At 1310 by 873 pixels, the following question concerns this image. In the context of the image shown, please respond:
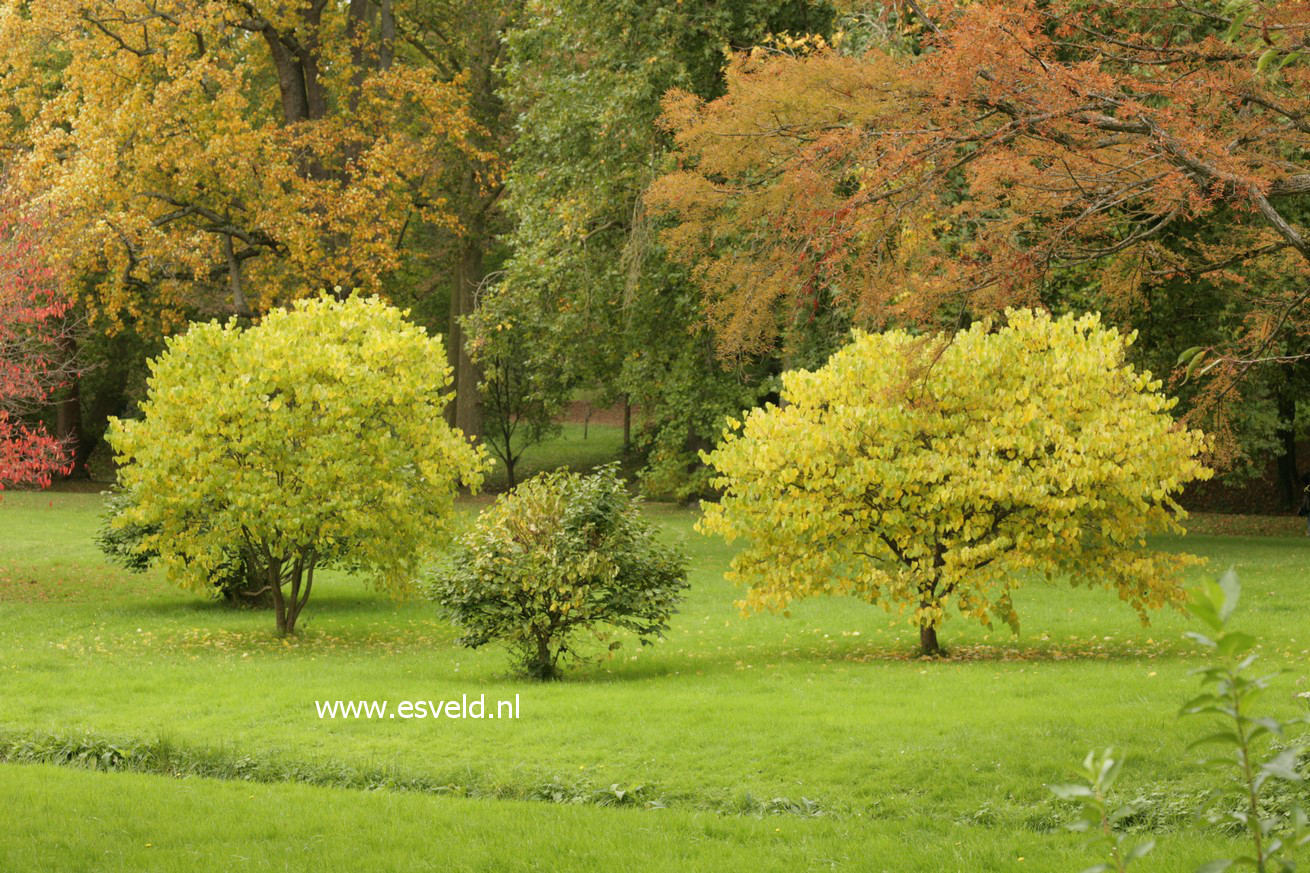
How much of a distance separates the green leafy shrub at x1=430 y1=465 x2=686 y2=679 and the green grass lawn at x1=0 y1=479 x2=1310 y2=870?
1.80 feet

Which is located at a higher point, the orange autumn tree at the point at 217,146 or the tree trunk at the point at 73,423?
the orange autumn tree at the point at 217,146

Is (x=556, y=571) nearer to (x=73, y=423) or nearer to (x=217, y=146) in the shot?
(x=217, y=146)

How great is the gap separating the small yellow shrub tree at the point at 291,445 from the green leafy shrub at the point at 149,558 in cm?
163

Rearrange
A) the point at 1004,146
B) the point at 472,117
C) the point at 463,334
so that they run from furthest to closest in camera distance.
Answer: the point at 463,334
the point at 472,117
the point at 1004,146

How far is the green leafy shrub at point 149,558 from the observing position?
53.6 ft

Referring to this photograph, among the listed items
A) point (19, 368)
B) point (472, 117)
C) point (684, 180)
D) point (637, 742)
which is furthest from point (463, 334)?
point (637, 742)

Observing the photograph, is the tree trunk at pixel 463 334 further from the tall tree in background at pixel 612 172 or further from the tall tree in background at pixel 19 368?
the tall tree in background at pixel 19 368

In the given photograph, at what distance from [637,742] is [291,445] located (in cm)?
658

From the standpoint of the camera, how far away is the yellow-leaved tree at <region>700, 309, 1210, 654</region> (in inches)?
453

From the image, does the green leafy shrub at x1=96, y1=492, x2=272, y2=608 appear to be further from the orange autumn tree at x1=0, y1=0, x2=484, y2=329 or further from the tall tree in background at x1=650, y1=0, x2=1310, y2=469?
the tall tree in background at x1=650, y1=0, x2=1310, y2=469

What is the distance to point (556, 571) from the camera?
37.9 ft

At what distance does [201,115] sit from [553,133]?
7.27 metres

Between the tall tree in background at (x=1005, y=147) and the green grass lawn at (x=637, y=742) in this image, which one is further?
the tall tree in background at (x=1005, y=147)

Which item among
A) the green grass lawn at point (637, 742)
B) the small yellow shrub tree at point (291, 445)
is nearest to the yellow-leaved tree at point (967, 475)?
the green grass lawn at point (637, 742)
